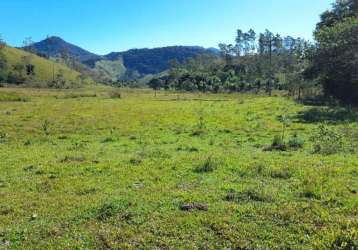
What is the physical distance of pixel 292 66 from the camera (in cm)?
12638

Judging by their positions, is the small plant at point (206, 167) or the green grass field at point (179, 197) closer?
the green grass field at point (179, 197)

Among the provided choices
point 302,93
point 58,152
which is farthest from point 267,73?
point 58,152

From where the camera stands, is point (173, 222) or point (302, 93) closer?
point (173, 222)

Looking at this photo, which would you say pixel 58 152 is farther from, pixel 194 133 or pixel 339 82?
pixel 339 82

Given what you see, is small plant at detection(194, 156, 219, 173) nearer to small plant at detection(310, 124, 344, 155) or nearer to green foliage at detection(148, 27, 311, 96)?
small plant at detection(310, 124, 344, 155)

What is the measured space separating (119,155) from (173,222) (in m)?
9.71

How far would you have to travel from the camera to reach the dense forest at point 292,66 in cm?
4328

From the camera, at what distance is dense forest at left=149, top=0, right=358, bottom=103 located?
43.3 m

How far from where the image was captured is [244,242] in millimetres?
8289

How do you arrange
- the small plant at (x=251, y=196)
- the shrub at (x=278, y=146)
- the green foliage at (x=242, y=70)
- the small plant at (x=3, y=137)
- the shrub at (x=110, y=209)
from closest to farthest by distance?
the shrub at (x=110, y=209), the small plant at (x=251, y=196), the shrub at (x=278, y=146), the small plant at (x=3, y=137), the green foliage at (x=242, y=70)

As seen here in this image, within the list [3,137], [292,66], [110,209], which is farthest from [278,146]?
[292,66]

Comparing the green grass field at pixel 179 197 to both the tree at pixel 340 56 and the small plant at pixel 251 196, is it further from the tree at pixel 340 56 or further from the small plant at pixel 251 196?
the tree at pixel 340 56

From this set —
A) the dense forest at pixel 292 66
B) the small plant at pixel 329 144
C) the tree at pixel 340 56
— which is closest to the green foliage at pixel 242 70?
the dense forest at pixel 292 66

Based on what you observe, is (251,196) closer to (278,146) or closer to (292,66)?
(278,146)
